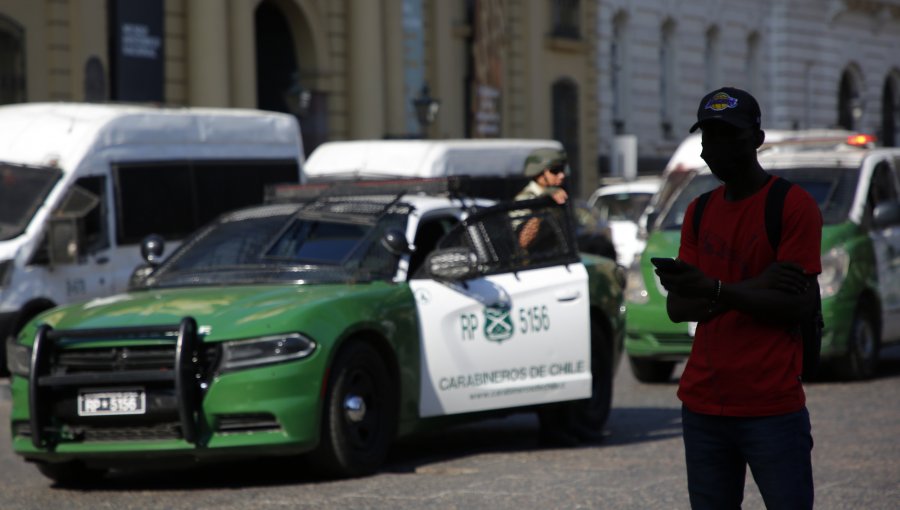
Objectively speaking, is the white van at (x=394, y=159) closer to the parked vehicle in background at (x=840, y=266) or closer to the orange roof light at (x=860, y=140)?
the orange roof light at (x=860, y=140)

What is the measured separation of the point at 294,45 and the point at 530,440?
915 inches

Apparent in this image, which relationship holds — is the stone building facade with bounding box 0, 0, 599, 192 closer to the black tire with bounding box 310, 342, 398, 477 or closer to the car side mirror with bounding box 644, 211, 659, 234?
the car side mirror with bounding box 644, 211, 659, 234

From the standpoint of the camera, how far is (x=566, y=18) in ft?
142

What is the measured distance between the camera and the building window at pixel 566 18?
1682 inches

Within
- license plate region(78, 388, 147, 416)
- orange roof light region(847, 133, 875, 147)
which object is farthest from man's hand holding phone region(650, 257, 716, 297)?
orange roof light region(847, 133, 875, 147)

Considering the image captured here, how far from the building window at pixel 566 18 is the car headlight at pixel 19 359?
33.4 metres

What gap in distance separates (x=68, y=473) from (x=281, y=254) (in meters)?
1.67

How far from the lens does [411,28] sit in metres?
36.3

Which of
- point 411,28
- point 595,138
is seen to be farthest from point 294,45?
point 595,138

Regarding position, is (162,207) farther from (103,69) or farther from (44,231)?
(103,69)

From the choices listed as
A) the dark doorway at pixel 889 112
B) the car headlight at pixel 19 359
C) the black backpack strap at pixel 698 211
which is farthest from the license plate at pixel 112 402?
the dark doorway at pixel 889 112

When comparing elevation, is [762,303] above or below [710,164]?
below

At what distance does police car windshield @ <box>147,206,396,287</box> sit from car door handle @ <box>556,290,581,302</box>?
1.06 m

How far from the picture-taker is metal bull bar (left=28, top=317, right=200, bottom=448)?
28.9 feet
